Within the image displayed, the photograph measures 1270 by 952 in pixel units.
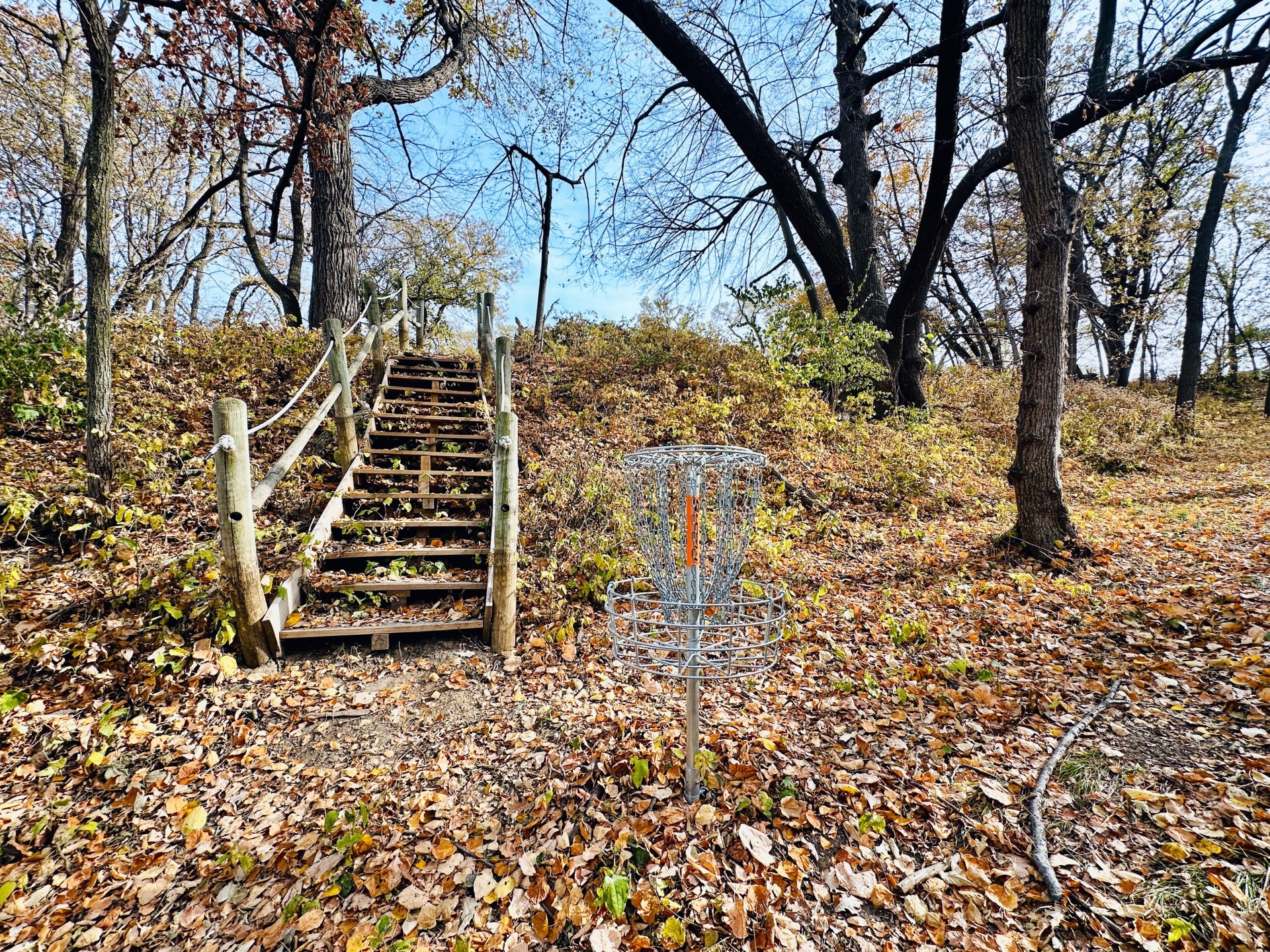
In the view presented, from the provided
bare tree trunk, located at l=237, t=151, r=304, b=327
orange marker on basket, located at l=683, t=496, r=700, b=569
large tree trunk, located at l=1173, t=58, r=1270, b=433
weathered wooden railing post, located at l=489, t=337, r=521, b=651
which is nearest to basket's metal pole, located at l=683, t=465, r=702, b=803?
orange marker on basket, located at l=683, t=496, r=700, b=569

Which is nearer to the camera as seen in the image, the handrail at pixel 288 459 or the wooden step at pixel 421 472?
the handrail at pixel 288 459

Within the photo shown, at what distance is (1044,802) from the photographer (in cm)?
219

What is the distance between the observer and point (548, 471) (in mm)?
5391

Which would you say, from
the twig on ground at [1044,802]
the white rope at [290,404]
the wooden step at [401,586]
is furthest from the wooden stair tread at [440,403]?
the twig on ground at [1044,802]

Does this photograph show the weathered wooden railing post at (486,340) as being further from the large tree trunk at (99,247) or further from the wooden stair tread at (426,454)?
the large tree trunk at (99,247)

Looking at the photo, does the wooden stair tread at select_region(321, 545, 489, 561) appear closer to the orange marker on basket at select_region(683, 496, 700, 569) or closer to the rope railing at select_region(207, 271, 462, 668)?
the rope railing at select_region(207, 271, 462, 668)

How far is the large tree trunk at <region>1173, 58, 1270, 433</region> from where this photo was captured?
1003 centimetres

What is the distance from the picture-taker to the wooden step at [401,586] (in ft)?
11.9

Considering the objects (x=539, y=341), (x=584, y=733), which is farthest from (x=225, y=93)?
(x=584, y=733)

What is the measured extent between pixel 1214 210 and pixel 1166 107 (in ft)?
24.7

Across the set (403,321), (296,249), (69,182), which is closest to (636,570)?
(403,321)

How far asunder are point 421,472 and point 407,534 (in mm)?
758

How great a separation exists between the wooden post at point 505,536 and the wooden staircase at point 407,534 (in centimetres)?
14

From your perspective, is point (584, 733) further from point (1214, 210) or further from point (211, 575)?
point (1214, 210)
